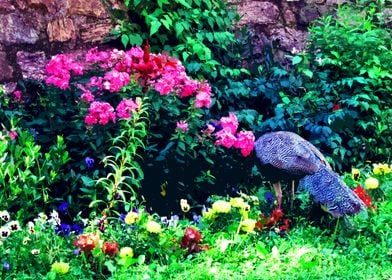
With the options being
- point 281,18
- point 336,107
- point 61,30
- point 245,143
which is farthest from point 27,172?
point 281,18

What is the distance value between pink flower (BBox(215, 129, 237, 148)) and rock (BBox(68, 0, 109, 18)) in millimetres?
1511

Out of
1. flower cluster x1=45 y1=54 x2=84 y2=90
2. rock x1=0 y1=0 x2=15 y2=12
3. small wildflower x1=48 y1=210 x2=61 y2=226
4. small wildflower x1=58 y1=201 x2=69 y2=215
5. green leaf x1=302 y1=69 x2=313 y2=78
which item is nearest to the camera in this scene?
small wildflower x1=48 y1=210 x2=61 y2=226

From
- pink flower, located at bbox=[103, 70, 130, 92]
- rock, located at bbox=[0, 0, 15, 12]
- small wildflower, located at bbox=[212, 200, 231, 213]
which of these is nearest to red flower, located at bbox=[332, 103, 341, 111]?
pink flower, located at bbox=[103, 70, 130, 92]

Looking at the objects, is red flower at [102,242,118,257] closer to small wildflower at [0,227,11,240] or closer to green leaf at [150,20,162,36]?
small wildflower at [0,227,11,240]

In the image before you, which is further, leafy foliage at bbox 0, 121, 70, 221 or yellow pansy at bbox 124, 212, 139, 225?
leafy foliage at bbox 0, 121, 70, 221

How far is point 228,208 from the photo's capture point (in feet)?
13.2

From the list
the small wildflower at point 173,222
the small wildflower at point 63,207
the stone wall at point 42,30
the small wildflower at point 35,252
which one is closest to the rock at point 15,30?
the stone wall at point 42,30

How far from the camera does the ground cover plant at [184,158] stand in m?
3.76

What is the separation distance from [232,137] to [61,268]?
1522 mm

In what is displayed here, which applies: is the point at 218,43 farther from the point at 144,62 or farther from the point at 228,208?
the point at 228,208

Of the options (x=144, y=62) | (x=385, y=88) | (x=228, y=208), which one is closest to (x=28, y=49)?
(x=144, y=62)

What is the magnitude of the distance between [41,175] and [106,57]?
1037 mm

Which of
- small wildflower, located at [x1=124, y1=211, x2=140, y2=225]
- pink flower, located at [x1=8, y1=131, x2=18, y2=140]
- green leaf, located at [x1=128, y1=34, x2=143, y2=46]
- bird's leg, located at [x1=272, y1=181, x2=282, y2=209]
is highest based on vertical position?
green leaf, located at [x1=128, y1=34, x2=143, y2=46]

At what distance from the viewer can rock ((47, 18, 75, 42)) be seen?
5.38 m
